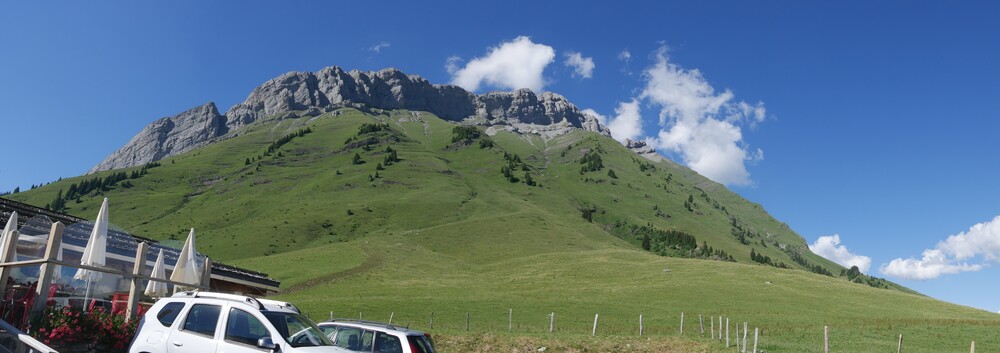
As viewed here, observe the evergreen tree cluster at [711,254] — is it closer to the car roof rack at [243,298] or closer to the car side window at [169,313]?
the car roof rack at [243,298]

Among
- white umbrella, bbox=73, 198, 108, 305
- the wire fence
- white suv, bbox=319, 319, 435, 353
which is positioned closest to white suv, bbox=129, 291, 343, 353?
white suv, bbox=319, 319, 435, 353

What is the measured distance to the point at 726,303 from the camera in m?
67.8

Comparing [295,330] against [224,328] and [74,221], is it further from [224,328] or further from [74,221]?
[74,221]

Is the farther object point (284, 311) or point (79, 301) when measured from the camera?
point (79, 301)

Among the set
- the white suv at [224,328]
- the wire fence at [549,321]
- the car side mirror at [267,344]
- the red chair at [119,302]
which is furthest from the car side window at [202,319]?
the wire fence at [549,321]

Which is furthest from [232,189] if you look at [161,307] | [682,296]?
[161,307]

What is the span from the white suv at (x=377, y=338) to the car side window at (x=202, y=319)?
3335 millimetres

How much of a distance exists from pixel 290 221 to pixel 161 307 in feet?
431

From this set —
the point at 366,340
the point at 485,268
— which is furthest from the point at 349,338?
the point at 485,268

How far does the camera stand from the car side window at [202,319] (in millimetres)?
13562

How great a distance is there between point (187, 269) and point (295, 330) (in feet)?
44.8

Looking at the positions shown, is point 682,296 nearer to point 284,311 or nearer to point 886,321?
point 886,321

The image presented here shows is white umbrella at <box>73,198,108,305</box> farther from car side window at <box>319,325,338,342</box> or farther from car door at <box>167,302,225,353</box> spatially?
car door at <box>167,302,225,353</box>

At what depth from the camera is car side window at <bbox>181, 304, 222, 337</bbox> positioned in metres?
13.6
